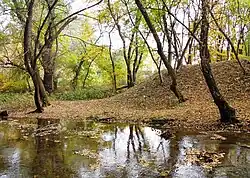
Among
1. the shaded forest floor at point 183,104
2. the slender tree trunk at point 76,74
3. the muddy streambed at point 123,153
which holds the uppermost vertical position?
the slender tree trunk at point 76,74

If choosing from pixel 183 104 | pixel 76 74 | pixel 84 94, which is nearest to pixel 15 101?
pixel 84 94

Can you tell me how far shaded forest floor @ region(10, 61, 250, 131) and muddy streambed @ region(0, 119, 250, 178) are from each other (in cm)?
178

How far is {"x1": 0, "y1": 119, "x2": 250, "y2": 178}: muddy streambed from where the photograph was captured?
5.82 meters

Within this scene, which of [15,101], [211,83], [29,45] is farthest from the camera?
[15,101]

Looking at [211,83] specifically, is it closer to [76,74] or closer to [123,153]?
[123,153]

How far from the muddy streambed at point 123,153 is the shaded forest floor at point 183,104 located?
1779mm

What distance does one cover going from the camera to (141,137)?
9359 mm

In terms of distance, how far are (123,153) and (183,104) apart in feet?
27.5

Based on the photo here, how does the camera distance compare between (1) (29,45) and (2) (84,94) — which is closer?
(1) (29,45)

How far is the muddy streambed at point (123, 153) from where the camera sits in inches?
229

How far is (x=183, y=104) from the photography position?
50.0ft

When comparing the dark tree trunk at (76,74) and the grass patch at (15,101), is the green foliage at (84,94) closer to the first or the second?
the grass patch at (15,101)

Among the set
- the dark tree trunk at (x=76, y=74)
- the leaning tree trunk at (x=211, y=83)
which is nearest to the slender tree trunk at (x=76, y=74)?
the dark tree trunk at (x=76, y=74)

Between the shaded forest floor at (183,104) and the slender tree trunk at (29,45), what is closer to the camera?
the shaded forest floor at (183,104)
